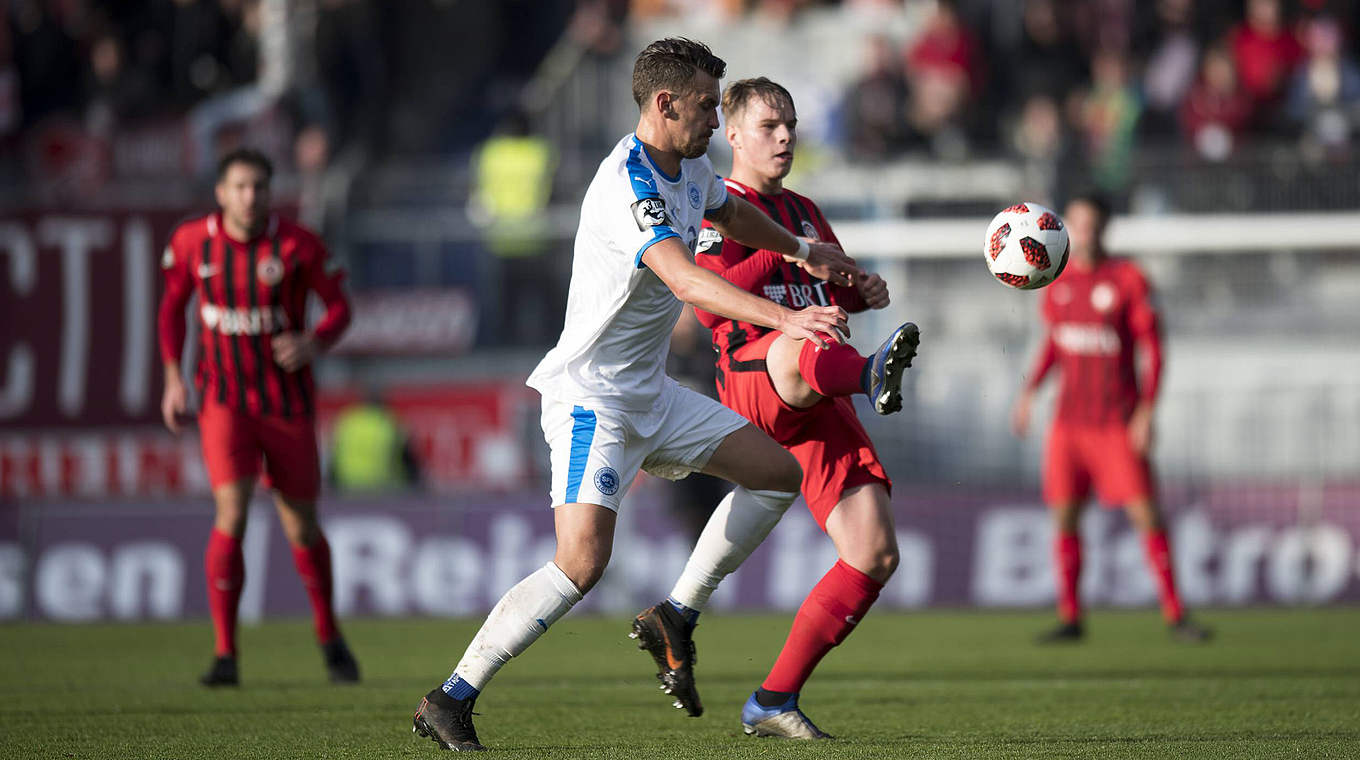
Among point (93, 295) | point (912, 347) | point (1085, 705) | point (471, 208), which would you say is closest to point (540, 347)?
point (471, 208)

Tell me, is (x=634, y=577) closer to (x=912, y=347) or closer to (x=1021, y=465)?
(x=1021, y=465)

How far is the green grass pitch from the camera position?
6.06 m

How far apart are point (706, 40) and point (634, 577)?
6671 mm

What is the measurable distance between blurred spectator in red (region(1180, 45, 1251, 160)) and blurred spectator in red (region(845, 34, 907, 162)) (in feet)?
8.20

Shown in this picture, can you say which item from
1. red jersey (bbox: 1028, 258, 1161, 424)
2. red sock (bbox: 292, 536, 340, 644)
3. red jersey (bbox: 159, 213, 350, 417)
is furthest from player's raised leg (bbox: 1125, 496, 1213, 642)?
red jersey (bbox: 159, 213, 350, 417)

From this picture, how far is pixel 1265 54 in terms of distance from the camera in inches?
638

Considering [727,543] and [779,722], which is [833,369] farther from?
[779,722]

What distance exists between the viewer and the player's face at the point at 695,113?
577 centimetres

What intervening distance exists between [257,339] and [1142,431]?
5067 millimetres

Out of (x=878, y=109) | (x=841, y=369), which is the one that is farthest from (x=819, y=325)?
(x=878, y=109)

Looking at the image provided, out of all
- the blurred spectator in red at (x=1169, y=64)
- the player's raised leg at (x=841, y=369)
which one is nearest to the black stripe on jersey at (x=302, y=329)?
the player's raised leg at (x=841, y=369)

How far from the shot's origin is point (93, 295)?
13938mm

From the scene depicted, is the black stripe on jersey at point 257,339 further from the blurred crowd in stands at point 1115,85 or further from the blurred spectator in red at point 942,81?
the blurred spectator in red at point 942,81

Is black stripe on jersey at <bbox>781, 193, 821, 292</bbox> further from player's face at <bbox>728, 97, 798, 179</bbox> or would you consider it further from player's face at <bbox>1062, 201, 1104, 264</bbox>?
player's face at <bbox>1062, 201, 1104, 264</bbox>
